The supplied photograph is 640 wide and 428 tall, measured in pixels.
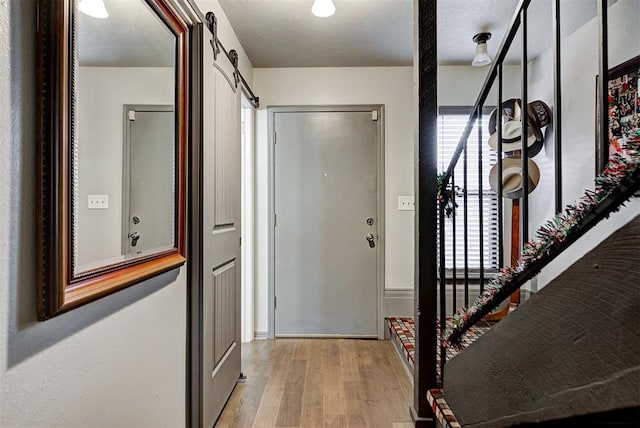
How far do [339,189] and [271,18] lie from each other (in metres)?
1.47

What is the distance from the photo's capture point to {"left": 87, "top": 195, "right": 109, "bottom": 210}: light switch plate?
104cm

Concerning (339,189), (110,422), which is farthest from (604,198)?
(339,189)

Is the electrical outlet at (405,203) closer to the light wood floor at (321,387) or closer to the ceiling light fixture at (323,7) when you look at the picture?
the light wood floor at (321,387)

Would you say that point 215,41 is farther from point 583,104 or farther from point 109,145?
point 583,104

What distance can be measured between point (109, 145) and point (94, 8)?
0.36m

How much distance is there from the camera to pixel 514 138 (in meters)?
2.98

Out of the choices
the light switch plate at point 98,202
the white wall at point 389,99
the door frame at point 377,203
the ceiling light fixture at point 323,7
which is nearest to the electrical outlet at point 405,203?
the white wall at point 389,99

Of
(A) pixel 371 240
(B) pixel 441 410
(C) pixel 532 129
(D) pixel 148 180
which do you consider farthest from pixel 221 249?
(C) pixel 532 129

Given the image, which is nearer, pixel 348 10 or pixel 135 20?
pixel 135 20

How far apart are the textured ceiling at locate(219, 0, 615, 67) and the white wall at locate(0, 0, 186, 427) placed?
183 cm

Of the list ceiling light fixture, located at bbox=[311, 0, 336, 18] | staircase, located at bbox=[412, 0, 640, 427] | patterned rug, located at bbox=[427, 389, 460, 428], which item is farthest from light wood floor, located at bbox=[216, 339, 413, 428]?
ceiling light fixture, located at bbox=[311, 0, 336, 18]

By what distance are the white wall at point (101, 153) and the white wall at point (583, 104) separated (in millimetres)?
2409

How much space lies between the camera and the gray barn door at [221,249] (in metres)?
1.96

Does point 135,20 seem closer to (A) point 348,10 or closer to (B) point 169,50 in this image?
(B) point 169,50
